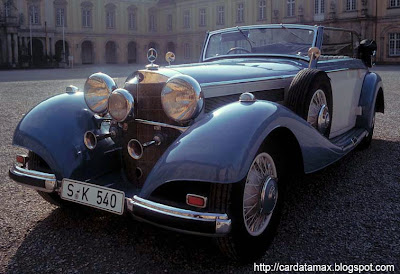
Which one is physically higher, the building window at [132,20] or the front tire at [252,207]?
the building window at [132,20]

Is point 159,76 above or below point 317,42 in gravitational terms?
below

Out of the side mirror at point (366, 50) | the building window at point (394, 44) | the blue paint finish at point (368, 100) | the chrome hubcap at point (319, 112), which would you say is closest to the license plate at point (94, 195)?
the chrome hubcap at point (319, 112)

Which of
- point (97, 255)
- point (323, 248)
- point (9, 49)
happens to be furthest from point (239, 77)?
point (9, 49)

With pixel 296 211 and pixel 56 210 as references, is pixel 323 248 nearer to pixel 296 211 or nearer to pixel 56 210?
pixel 296 211

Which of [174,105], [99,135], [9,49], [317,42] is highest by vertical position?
[9,49]

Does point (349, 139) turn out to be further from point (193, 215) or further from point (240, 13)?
point (240, 13)

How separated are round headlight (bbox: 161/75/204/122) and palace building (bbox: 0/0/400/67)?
114ft

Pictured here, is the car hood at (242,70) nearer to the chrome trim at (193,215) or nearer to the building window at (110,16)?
the chrome trim at (193,215)

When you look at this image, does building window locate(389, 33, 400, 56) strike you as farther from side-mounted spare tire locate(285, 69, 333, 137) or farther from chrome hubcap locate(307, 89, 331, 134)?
side-mounted spare tire locate(285, 69, 333, 137)

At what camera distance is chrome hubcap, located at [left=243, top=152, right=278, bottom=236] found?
2.61m

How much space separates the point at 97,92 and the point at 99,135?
336 millimetres

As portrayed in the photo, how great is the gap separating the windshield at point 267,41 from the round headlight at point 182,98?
206 cm

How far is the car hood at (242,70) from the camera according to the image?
10.7ft

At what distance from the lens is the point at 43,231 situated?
10.5 feet
